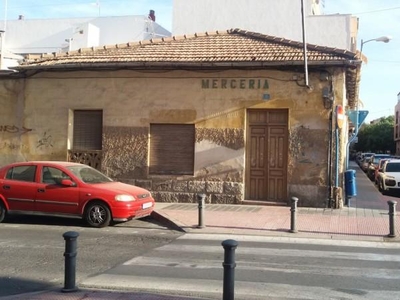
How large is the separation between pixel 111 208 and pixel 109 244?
1.83 meters

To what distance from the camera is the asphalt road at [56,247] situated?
21.3ft

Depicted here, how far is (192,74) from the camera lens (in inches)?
580

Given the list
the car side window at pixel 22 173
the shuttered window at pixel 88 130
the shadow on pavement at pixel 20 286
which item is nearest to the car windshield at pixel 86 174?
the car side window at pixel 22 173

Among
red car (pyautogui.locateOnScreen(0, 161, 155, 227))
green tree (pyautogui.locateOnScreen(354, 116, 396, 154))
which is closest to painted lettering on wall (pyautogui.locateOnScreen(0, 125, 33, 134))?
red car (pyautogui.locateOnScreen(0, 161, 155, 227))

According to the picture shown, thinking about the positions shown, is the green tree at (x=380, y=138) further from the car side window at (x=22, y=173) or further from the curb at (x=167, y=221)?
the car side window at (x=22, y=173)

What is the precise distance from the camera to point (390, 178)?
20.5 meters

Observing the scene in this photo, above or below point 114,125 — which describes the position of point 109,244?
below

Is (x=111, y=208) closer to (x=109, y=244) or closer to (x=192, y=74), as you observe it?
(x=109, y=244)

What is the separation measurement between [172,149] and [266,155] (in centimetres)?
294

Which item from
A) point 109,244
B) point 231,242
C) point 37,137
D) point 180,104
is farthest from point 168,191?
point 231,242

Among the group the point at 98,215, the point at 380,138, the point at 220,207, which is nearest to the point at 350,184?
the point at 220,207

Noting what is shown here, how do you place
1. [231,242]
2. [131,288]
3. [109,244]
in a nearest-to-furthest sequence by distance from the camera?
[231,242]
[131,288]
[109,244]

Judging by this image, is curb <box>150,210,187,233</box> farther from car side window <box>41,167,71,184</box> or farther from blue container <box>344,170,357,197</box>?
blue container <box>344,170,357,197</box>

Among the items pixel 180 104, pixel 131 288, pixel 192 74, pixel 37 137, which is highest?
pixel 192 74
